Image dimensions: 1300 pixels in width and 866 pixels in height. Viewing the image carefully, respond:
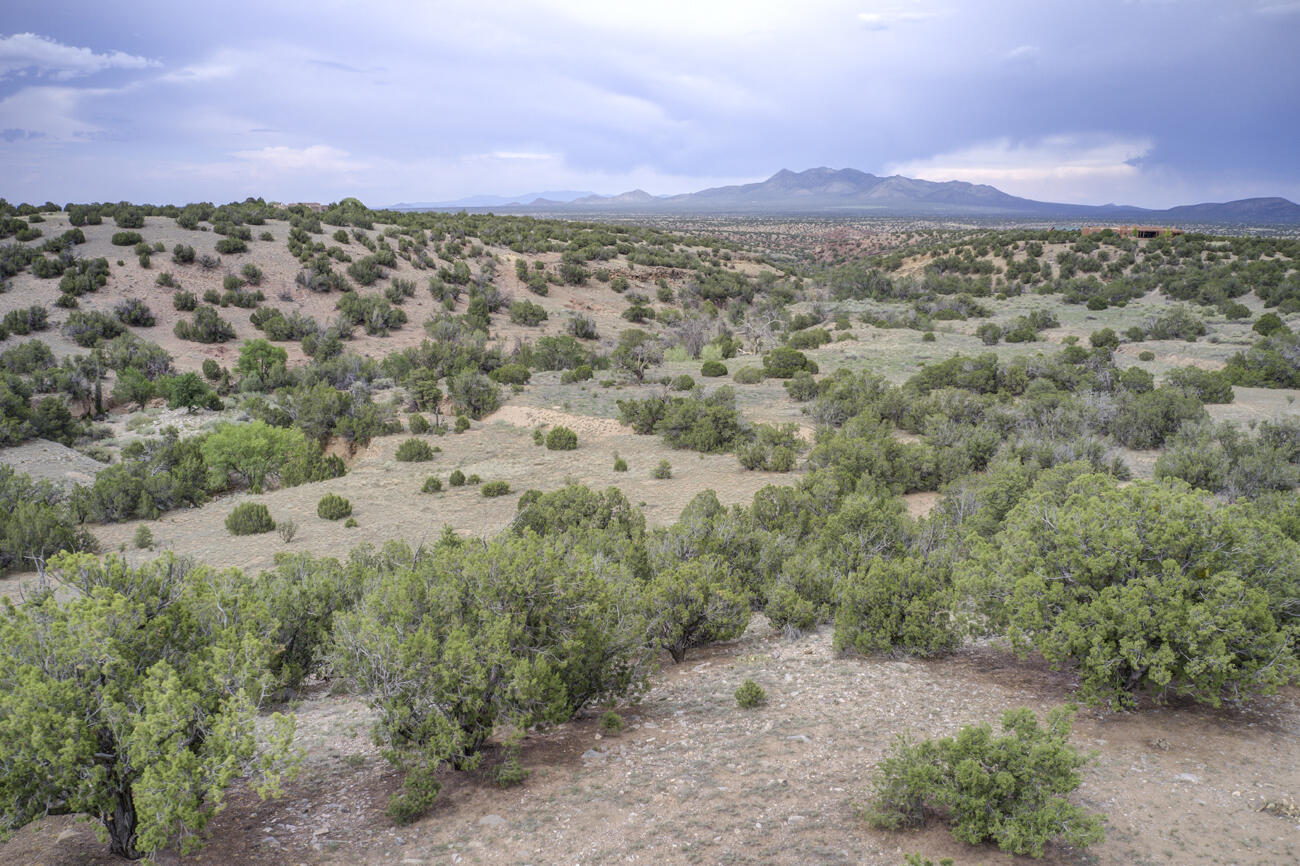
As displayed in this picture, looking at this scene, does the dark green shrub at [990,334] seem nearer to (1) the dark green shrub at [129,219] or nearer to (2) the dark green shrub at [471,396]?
(2) the dark green shrub at [471,396]

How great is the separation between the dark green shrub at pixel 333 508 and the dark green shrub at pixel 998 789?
13234 mm

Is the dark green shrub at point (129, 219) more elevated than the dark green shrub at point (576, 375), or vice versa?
the dark green shrub at point (129, 219)

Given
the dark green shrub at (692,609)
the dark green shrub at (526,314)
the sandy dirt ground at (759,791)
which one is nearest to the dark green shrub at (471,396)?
the dark green shrub at (526,314)

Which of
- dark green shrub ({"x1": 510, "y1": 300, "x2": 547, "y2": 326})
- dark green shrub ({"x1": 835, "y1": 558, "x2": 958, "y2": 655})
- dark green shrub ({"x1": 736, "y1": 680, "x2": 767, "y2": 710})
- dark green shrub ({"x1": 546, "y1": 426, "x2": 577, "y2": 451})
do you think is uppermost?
dark green shrub ({"x1": 510, "y1": 300, "x2": 547, "y2": 326})

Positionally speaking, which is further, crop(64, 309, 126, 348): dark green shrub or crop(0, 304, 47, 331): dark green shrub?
crop(64, 309, 126, 348): dark green shrub

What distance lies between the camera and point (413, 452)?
19.0 m

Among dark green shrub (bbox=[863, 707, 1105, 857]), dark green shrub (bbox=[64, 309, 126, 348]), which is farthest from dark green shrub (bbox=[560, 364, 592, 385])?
A: dark green shrub (bbox=[863, 707, 1105, 857])

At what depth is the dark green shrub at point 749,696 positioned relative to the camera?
677 centimetres

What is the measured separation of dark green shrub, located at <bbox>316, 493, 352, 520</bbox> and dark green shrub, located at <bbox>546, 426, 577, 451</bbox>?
19.9ft

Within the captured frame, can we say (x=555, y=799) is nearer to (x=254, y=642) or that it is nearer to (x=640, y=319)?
(x=254, y=642)

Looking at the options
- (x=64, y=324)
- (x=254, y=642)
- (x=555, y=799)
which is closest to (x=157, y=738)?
(x=254, y=642)

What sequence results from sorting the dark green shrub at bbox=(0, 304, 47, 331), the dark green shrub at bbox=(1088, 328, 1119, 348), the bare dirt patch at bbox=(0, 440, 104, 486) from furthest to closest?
the dark green shrub at bbox=(0, 304, 47, 331) → the dark green shrub at bbox=(1088, 328, 1119, 348) → the bare dirt patch at bbox=(0, 440, 104, 486)

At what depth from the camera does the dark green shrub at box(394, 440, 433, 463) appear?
19.0 m

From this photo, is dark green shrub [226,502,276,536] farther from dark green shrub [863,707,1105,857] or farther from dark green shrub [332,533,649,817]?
dark green shrub [863,707,1105,857]
